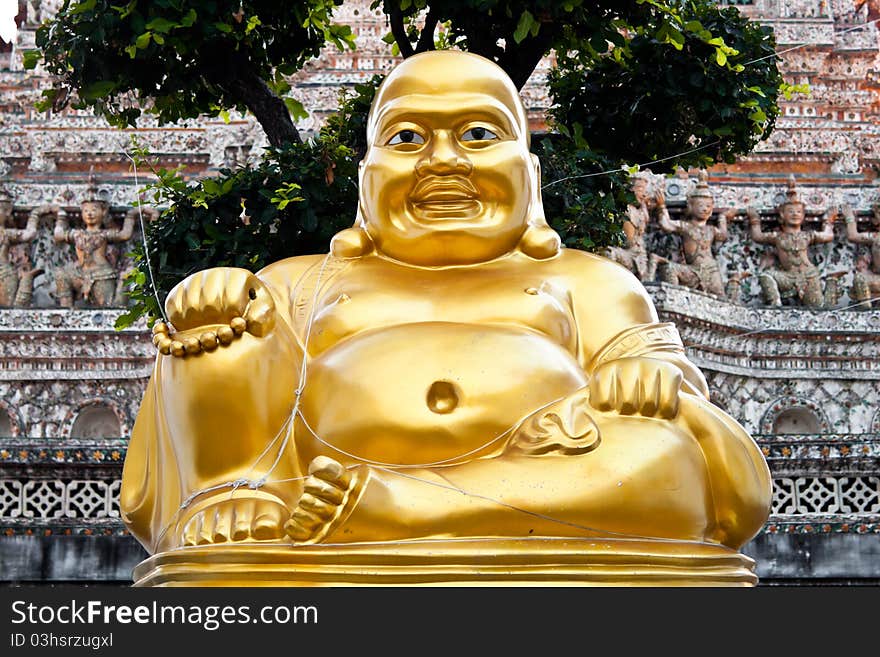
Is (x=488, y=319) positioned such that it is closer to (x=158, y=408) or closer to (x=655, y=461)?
(x=655, y=461)

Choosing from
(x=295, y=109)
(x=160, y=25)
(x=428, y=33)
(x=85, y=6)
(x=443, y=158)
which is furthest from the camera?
(x=295, y=109)

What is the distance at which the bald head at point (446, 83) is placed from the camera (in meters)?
4.34

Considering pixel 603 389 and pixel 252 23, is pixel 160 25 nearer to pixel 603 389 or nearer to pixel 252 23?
pixel 252 23

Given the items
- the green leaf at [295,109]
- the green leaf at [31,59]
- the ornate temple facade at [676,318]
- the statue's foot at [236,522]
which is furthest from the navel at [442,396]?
the ornate temple facade at [676,318]

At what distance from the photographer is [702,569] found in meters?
3.71

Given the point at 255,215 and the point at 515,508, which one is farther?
the point at 255,215

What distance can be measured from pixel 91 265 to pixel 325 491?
1022 centimetres

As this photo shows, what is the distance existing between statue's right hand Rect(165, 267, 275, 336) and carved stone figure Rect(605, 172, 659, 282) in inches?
338

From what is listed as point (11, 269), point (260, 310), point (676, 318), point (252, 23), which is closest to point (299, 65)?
point (252, 23)

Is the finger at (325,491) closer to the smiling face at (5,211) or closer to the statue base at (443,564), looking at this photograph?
the statue base at (443,564)

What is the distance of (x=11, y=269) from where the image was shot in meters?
13.3

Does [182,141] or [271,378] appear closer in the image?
[271,378]

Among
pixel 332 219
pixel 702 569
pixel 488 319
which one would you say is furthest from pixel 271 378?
pixel 332 219

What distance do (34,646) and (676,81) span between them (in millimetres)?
4819
